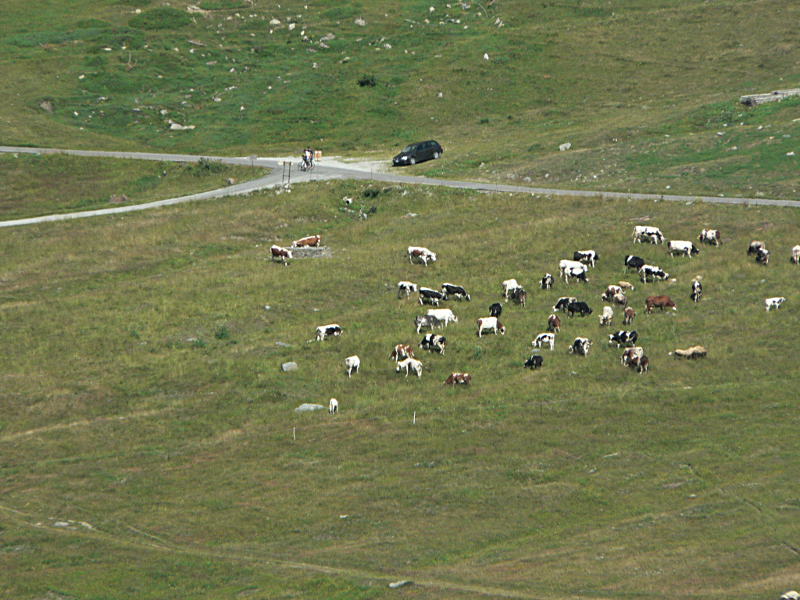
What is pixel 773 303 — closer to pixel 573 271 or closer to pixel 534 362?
pixel 573 271

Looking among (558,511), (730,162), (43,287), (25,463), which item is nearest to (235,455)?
(25,463)

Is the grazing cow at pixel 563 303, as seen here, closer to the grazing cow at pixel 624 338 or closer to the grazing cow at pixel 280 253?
the grazing cow at pixel 624 338

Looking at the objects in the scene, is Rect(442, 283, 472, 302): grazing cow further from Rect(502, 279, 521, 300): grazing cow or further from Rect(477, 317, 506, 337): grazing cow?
Rect(477, 317, 506, 337): grazing cow

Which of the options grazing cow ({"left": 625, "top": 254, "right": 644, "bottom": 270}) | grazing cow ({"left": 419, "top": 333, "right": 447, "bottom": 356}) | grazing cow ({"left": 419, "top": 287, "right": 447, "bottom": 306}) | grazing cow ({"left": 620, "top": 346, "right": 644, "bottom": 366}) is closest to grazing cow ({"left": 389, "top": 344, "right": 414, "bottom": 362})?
grazing cow ({"left": 419, "top": 333, "right": 447, "bottom": 356})

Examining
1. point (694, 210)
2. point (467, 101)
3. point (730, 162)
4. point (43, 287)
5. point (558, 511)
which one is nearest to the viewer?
point (558, 511)

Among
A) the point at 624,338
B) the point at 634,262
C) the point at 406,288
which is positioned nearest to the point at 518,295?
the point at 406,288

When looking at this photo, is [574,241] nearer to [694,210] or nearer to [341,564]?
[694,210]

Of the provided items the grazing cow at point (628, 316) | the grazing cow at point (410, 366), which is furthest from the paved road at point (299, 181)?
the grazing cow at point (410, 366)
